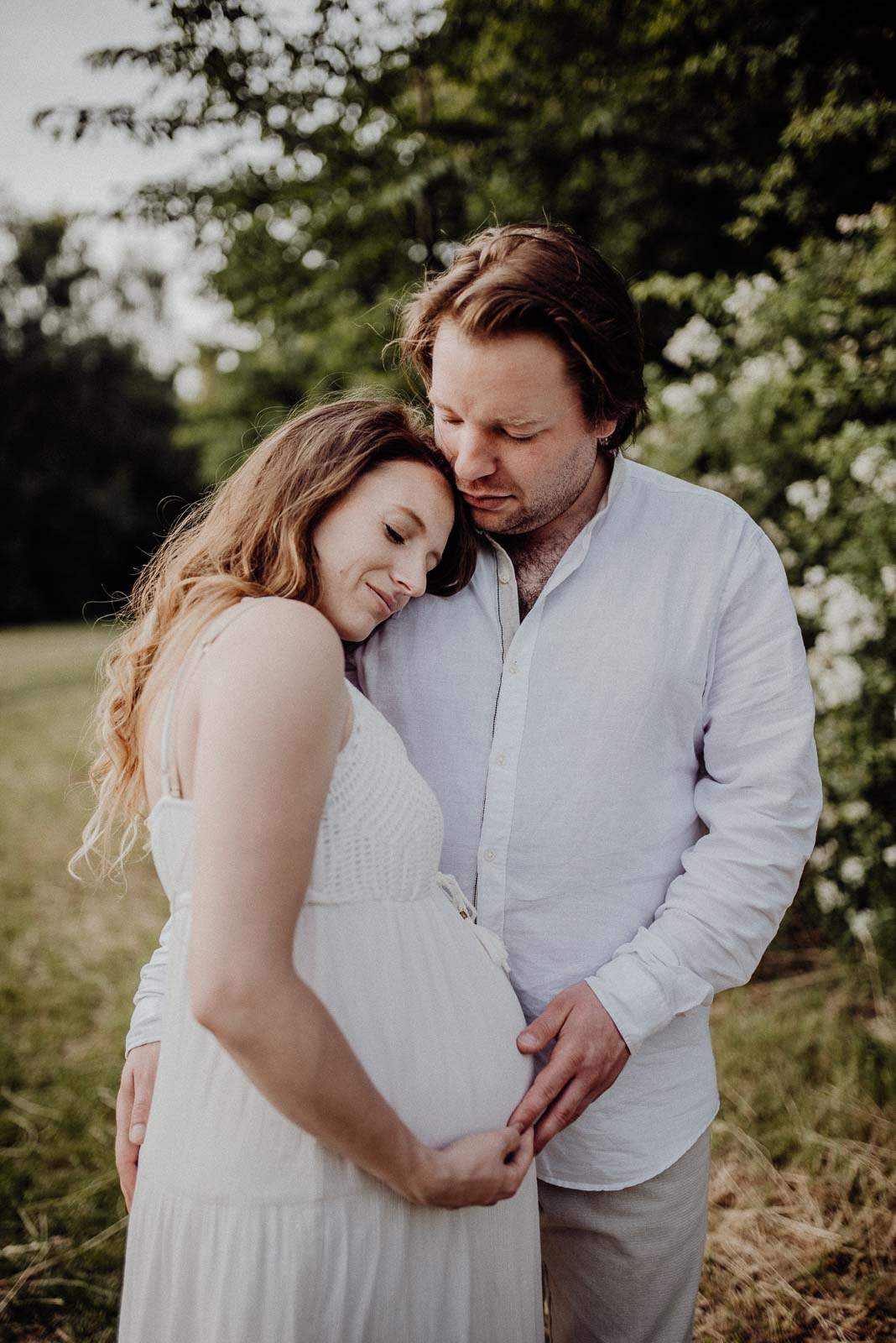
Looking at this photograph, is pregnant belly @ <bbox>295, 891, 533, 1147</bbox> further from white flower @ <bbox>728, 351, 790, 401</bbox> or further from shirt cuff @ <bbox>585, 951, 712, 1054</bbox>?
white flower @ <bbox>728, 351, 790, 401</bbox>

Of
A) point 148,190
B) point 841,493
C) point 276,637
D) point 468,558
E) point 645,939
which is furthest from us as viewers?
point 148,190

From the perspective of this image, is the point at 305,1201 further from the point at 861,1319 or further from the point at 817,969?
the point at 817,969

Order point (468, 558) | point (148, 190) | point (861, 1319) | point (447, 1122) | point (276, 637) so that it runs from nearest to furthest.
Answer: point (276, 637), point (447, 1122), point (468, 558), point (861, 1319), point (148, 190)

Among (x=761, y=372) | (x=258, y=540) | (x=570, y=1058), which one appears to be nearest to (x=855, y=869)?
(x=761, y=372)

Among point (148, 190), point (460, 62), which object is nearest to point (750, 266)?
point (460, 62)

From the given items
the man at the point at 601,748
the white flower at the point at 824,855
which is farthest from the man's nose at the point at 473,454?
the white flower at the point at 824,855

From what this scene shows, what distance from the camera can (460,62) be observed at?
4438 mm

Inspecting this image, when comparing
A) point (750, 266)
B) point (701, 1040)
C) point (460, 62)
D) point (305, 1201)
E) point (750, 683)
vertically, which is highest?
point (460, 62)

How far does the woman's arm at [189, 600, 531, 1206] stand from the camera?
1.14m

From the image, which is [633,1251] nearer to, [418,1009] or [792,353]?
[418,1009]

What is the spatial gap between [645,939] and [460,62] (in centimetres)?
450

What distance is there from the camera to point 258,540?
1.65 m

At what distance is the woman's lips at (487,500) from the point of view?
6.09ft

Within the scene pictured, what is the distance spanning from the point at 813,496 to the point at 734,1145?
106 inches
